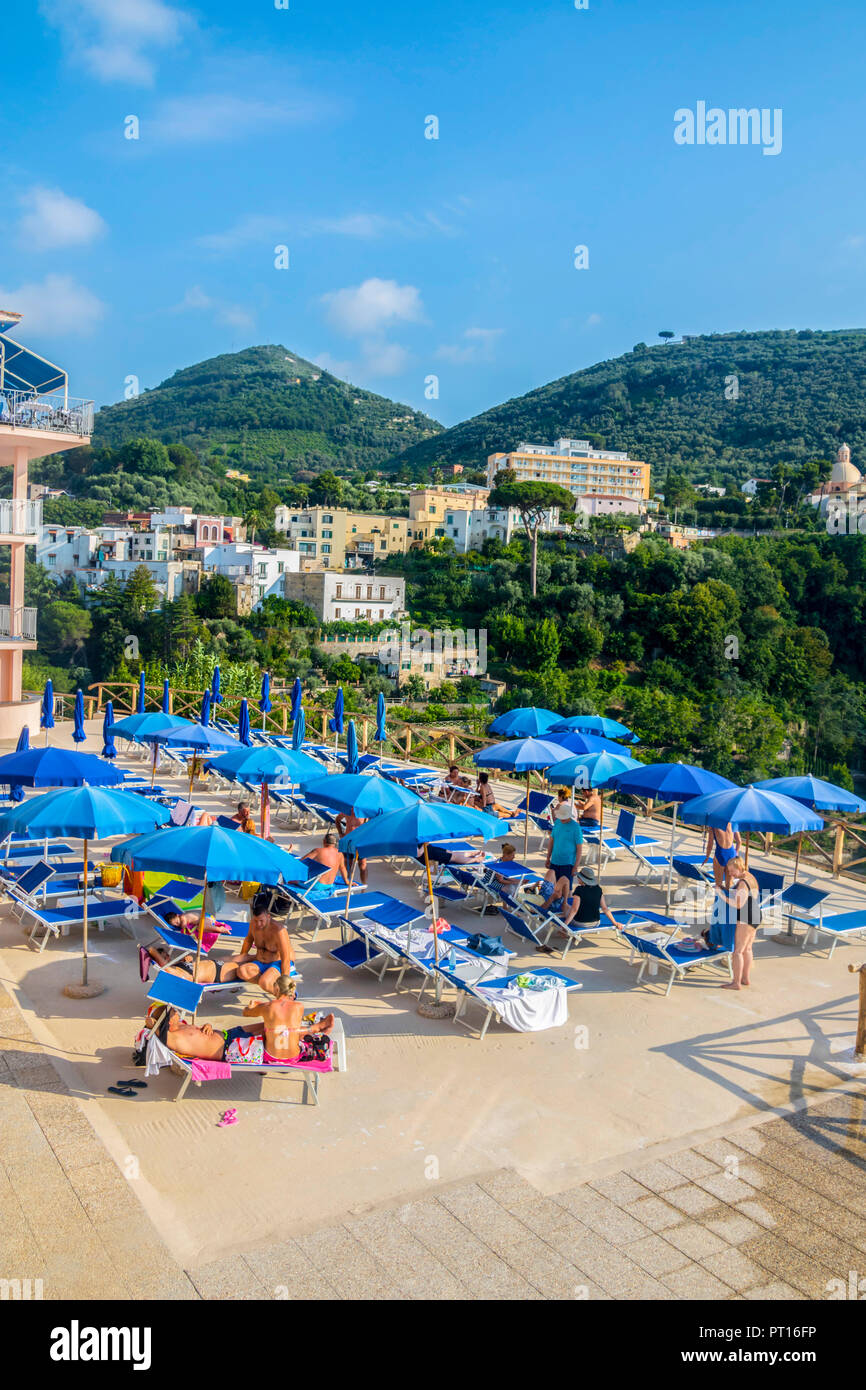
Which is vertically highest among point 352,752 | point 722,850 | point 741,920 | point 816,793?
point 816,793

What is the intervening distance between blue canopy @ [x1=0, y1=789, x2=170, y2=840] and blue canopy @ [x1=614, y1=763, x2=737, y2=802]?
16.6 ft

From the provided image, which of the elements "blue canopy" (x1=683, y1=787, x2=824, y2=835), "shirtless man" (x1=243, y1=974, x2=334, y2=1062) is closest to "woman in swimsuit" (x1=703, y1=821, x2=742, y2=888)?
"blue canopy" (x1=683, y1=787, x2=824, y2=835)

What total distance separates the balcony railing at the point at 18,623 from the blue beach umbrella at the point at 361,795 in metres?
14.9

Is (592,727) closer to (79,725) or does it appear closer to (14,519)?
(79,725)

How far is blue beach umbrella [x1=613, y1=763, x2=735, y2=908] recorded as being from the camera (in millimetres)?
9891

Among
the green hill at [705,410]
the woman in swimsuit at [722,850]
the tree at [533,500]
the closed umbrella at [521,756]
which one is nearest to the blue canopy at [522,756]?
the closed umbrella at [521,756]

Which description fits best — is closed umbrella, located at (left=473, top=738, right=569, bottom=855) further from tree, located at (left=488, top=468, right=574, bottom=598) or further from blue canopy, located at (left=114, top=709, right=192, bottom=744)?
tree, located at (left=488, top=468, right=574, bottom=598)

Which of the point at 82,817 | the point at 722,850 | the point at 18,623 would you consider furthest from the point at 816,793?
the point at 18,623

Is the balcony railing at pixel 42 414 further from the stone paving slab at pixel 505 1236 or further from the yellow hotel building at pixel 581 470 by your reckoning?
the yellow hotel building at pixel 581 470

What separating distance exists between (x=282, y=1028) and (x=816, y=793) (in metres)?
6.14

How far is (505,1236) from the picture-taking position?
4625 mm

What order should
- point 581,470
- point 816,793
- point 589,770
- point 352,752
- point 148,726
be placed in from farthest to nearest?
point 581,470 → point 352,752 → point 148,726 → point 589,770 → point 816,793

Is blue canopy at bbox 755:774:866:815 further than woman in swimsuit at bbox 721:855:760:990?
Yes
